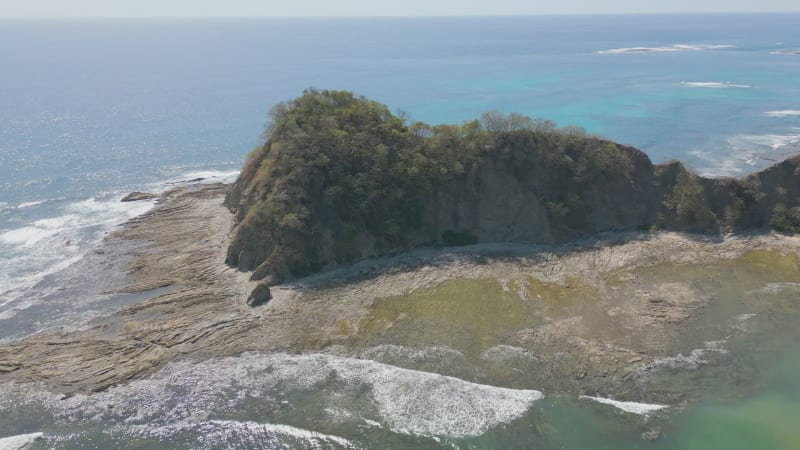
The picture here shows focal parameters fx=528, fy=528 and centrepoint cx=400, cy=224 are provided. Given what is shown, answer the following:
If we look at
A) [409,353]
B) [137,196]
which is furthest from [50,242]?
[409,353]

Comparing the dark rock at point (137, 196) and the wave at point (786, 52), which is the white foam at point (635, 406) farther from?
the wave at point (786, 52)

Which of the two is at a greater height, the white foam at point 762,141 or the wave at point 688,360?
the white foam at point 762,141

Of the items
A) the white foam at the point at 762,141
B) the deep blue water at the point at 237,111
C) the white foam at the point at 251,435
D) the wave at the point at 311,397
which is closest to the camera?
the white foam at the point at 251,435

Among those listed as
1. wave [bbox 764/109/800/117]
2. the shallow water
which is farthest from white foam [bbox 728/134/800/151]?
the shallow water

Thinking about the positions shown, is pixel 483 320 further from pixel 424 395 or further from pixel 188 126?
pixel 188 126

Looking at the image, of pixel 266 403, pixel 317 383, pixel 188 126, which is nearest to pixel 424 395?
pixel 317 383

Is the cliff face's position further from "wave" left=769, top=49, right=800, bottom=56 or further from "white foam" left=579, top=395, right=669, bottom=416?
"wave" left=769, top=49, right=800, bottom=56

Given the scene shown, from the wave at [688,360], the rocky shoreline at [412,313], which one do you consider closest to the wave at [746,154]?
the rocky shoreline at [412,313]
